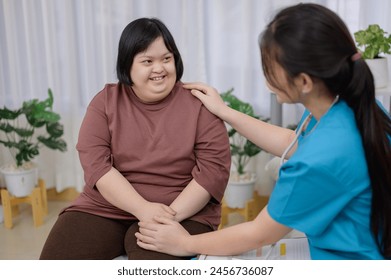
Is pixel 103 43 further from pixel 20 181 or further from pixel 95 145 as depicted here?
pixel 95 145

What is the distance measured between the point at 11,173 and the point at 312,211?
6.77 ft

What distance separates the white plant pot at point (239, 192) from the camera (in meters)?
2.73

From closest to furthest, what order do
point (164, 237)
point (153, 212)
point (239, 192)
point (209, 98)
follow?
point (164, 237)
point (153, 212)
point (209, 98)
point (239, 192)

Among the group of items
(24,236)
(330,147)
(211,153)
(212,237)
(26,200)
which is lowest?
(24,236)

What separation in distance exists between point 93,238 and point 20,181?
1.43 meters

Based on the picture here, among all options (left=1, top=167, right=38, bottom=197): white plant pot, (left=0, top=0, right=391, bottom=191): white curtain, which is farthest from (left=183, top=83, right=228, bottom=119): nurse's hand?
(left=1, top=167, right=38, bottom=197): white plant pot

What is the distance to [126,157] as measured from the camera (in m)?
1.60

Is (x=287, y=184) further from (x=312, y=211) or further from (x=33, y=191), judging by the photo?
(x=33, y=191)

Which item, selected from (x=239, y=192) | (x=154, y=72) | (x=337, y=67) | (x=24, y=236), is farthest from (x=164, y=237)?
(x=24, y=236)

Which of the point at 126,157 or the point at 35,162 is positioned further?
the point at 35,162

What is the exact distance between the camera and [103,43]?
2838 millimetres

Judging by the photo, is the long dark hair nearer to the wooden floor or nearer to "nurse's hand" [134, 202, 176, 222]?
"nurse's hand" [134, 202, 176, 222]
